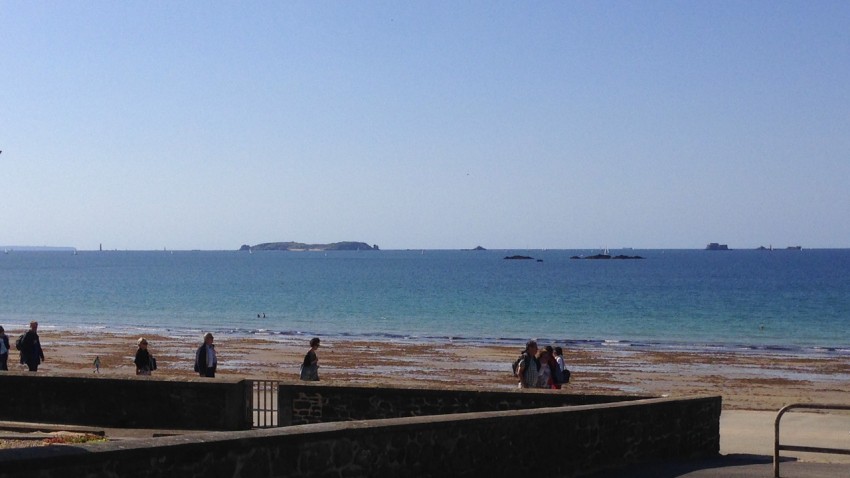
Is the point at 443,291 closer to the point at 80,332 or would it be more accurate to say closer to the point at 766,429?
the point at 80,332

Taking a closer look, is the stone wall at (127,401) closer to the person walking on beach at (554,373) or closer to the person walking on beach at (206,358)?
the person walking on beach at (206,358)

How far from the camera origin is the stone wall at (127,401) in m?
14.0

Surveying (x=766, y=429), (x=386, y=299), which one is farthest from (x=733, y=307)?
(x=766, y=429)

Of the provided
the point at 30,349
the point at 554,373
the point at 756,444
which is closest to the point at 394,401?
the point at 554,373

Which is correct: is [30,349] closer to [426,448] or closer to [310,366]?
[310,366]

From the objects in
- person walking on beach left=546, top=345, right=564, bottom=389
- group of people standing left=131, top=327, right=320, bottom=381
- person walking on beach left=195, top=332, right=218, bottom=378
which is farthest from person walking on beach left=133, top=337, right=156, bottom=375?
person walking on beach left=546, top=345, right=564, bottom=389

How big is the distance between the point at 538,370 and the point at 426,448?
650 cm

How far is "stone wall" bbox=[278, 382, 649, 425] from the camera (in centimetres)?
1334

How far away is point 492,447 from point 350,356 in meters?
29.9

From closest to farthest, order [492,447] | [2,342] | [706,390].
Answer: [492,447] < [2,342] < [706,390]

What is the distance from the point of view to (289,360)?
3831cm

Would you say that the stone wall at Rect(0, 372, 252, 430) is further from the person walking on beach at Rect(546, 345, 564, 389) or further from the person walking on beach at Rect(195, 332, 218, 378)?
the person walking on beach at Rect(546, 345, 564, 389)

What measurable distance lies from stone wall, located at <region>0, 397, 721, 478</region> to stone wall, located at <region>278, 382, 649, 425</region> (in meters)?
0.90

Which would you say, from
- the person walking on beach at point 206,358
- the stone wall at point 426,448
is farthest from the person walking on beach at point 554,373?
the person walking on beach at point 206,358
